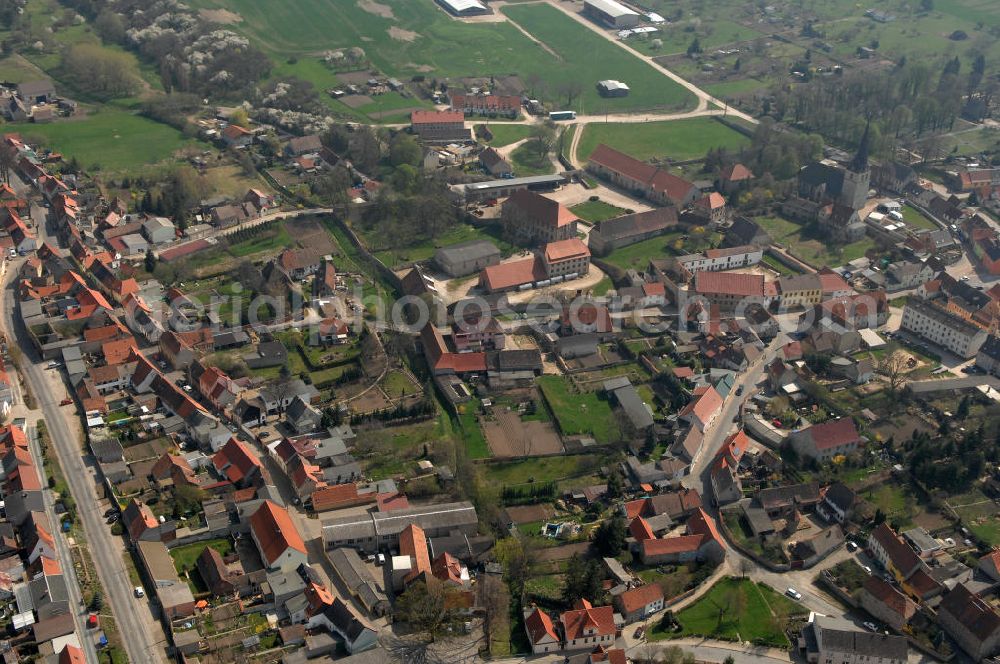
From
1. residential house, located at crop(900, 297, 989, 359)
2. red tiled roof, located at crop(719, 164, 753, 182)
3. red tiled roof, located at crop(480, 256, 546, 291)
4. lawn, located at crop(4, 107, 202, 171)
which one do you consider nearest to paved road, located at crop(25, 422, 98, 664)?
red tiled roof, located at crop(480, 256, 546, 291)

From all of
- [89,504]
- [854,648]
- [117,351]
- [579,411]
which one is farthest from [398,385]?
Answer: [854,648]

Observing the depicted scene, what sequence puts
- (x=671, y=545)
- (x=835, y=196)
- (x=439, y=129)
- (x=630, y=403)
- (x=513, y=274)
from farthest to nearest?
1. (x=439, y=129)
2. (x=835, y=196)
3. (x=513, y=274)
4. (x=630, y=403)
5. (x=671, y=545)

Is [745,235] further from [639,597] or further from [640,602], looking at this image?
[640,602]

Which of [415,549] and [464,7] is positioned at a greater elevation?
[415,549]

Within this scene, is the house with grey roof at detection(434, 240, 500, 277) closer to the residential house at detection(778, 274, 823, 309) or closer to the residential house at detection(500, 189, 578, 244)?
the residential house at detection(500, 189, 578, 244)

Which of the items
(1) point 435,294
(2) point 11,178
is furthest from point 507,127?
(2) point 11,178

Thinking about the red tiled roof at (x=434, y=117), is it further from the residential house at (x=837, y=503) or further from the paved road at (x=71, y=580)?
the residential house at (x=837, y=503)
